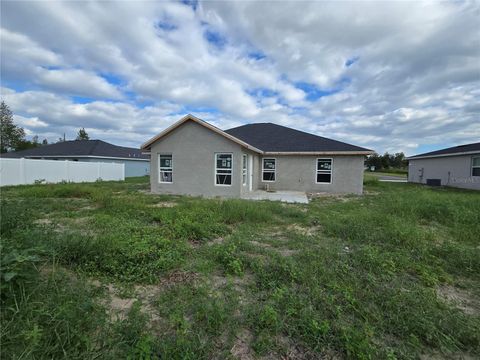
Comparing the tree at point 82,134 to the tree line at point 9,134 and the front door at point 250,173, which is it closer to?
the tree line at point 9,134

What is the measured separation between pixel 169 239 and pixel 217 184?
6.79 meters

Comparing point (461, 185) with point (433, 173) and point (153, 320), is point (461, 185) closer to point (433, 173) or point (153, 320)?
point (433, 173)

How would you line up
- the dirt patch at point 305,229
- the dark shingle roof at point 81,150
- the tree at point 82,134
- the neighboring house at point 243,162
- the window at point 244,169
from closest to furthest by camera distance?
the dirt patch at point 305,229 < the neighboring house at point 243,162 < the window at point 244,169 < the dark shingle roof at point 81,150 < the tree at point 82,134

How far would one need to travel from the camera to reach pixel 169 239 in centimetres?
480

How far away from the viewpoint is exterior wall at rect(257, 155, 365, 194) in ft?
44.2

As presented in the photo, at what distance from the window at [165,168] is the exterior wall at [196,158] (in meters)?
0.25

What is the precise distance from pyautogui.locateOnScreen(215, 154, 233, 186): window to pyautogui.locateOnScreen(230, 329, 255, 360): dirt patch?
29.8 ft

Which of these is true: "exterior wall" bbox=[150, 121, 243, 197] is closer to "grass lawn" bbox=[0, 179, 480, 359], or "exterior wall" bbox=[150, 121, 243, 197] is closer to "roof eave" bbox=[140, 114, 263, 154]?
"roof eave" bbox=[140, 114, 263, 154]

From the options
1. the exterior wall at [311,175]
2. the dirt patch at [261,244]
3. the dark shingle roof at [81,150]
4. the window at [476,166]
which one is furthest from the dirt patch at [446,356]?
the dark shingle roof at [81,150]

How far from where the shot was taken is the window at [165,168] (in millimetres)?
12336

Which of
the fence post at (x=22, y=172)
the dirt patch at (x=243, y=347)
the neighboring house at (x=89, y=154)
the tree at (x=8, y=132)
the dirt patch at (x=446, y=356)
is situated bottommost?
the dirt patch at (x=446, y=356)

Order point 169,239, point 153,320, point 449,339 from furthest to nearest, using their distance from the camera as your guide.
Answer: point 169,239
point 153,320
point 449,339

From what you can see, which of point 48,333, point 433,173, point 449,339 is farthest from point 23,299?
point 433,173

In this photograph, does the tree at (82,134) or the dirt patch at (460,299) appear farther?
the tree at (82,134)
